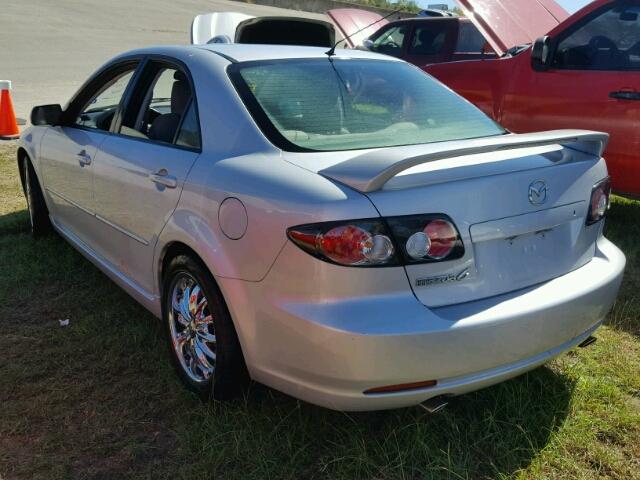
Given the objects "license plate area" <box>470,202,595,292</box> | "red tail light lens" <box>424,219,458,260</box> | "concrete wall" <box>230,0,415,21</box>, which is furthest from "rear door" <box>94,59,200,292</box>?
"concrete wall" <box>230,0,415,21</box>

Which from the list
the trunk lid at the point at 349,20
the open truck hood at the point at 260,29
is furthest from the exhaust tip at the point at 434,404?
the trunk lid at the point at 349,20

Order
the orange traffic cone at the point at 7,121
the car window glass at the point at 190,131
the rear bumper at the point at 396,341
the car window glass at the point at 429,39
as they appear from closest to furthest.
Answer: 1. the rear bumper at the point at 396,341
2. the car window glass at the point at 190,131
3. the orange traffic cone at the point at 7,121
4. the car window glass at the point at 429,39

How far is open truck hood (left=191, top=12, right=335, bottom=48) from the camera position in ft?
22.4

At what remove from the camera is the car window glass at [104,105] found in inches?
151

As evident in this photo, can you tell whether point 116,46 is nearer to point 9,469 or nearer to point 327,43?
point 327,43

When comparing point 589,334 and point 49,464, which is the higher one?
point 589,334

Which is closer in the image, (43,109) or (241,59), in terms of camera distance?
(241,59)

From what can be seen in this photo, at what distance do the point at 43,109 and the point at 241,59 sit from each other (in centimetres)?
187

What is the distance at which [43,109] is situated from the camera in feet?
13.9

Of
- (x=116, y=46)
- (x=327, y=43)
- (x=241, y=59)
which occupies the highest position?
(x=241, y=59)

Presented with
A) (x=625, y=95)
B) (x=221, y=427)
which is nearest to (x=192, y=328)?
(x=221, y=427)

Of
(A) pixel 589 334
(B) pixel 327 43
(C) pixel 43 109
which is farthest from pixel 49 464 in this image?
(B) pixel 327 43

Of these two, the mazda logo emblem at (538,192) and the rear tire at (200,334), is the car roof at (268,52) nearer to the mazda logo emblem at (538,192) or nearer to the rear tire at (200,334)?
the rear tire at (200,334)

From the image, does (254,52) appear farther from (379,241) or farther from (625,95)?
(625,95)
